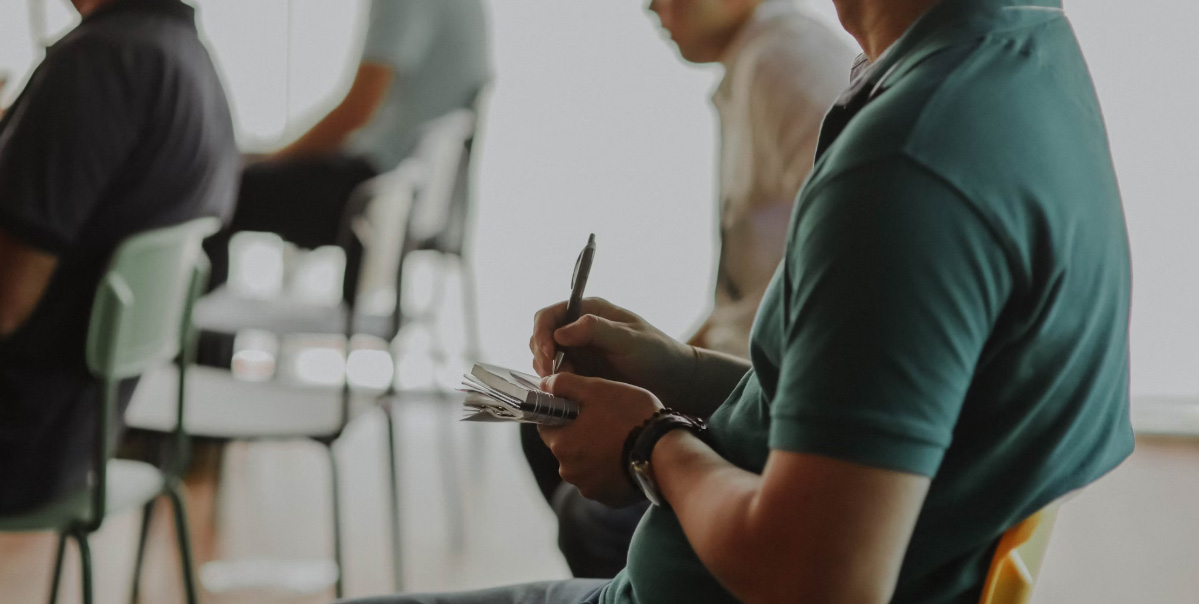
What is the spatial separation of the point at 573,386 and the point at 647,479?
0.30 feet

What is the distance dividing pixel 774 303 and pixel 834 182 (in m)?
0.12

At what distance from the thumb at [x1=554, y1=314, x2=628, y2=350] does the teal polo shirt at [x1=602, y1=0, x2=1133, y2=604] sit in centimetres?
26

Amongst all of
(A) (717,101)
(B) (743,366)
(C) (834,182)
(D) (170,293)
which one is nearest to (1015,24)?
(C) (834,182)

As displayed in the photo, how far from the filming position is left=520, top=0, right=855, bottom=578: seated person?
3.80 feet

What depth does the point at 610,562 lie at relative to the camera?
117cm

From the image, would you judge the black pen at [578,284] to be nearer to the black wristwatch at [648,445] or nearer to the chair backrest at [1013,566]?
the black wristwatch at [648,445]

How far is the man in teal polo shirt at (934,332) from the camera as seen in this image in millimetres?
454

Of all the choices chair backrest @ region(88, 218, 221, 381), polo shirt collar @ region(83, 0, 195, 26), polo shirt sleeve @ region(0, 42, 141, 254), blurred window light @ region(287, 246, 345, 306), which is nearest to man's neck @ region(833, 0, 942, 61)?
chair backrest @ region(88, 218, 221, 381)

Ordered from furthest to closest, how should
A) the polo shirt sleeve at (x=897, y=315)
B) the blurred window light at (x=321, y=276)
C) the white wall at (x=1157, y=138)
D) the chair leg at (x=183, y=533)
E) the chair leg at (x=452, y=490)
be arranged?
the blurred window light at (x=321, y=276), the white wall at (x=1157, y=138), the chair leg at (x=452, y=490), the chair leg at (x=183, y=533), the polo shirt sleeve at (x=897, y=315)

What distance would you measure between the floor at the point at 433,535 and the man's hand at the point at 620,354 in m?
1.43

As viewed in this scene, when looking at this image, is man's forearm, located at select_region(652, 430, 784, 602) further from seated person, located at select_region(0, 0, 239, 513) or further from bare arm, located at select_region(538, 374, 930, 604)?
seated person, located at select_region(0, 0, 239, 513)

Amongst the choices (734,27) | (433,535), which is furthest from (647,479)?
(433,535)

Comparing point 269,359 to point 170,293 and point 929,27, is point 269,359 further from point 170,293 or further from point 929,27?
point 929,27

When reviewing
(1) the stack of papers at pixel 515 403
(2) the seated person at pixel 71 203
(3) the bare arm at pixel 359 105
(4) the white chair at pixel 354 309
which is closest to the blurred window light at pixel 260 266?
(3) the bare arm at pixel 359 105
